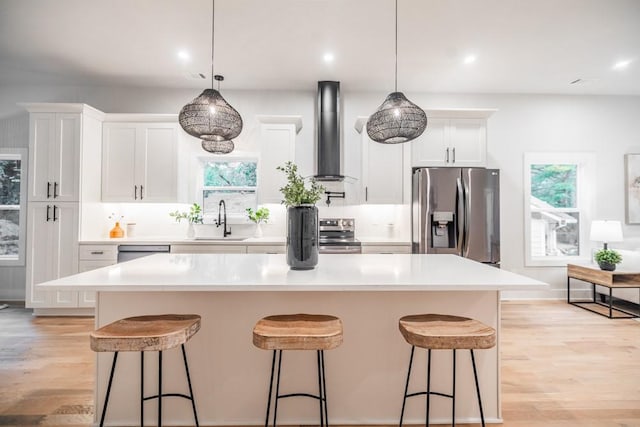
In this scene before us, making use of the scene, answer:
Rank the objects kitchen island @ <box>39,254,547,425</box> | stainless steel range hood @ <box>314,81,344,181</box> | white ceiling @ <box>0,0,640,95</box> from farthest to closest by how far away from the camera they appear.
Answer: stainless steel range hood @ <box>314,81,344,181</box>
white ceiling @ <box>0,0,640,95</box>
kitchen island @ <box>39,254,547,425</box>

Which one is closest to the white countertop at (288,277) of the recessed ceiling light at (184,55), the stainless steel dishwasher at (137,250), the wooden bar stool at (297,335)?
the wooden bar stool at (297,335)

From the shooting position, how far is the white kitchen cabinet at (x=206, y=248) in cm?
391

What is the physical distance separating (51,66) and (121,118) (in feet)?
3.01

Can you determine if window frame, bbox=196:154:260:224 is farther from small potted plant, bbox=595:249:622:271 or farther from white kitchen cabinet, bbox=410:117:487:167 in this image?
small potted plant, bbox=595:249:622:271

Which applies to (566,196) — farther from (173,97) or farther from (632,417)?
(173,97)

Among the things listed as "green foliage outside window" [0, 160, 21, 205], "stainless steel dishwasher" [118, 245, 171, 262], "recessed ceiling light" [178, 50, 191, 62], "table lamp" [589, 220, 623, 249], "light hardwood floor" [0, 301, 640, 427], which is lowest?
"light hardwood floor" [0, 301, 640, 427]

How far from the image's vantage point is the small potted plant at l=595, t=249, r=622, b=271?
391 cm

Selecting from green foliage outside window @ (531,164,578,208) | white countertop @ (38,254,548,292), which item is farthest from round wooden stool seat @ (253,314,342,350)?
green foliage outside window @ (531,164,578,208)

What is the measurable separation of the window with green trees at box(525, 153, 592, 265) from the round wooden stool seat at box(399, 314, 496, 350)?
3.96m

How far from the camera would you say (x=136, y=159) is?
165 inches

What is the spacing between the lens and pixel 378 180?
4195 millimetres

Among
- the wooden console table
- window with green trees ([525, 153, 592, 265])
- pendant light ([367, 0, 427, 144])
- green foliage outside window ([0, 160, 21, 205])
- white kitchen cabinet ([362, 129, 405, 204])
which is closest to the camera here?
pendant light ([367, 0, 427, 144])

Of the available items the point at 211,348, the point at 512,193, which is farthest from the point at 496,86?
the point at 211,348

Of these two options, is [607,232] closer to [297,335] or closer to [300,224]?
[300,224]
